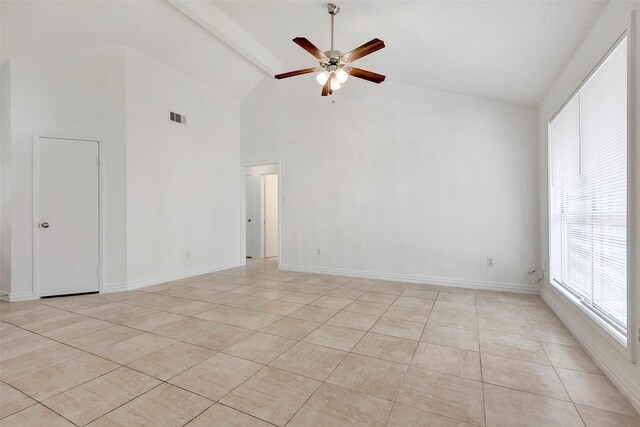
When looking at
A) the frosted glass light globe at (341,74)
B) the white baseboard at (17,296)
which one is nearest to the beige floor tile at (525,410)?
the frosted glass light globe at (341,74)

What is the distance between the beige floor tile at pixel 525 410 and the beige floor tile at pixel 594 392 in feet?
0.52

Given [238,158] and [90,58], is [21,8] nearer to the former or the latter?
[90,58]

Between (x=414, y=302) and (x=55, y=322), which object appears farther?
(x=414, y=302)

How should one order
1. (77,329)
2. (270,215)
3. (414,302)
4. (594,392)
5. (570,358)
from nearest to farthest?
(594,392) < (570,358) < (77,329) < (414,302) < (270,215)

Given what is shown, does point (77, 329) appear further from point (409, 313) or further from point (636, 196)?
point (636, 196)

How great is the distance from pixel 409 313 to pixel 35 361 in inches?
130

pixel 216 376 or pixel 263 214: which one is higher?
pixel 263 214

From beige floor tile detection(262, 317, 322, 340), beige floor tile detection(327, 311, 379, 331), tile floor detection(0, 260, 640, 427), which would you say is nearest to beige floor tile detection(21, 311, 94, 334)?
tile floor detection(0, 260, 640, 427)

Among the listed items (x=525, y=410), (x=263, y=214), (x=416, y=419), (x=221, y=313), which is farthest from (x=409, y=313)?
(x=263, y=214)

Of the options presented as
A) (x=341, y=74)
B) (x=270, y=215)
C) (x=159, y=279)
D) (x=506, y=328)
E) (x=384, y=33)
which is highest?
(x=384, y=33)

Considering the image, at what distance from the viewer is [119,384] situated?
76.3 inches

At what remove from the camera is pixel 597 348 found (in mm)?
2246

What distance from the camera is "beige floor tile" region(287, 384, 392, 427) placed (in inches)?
62.7

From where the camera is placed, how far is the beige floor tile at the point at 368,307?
337 cm
